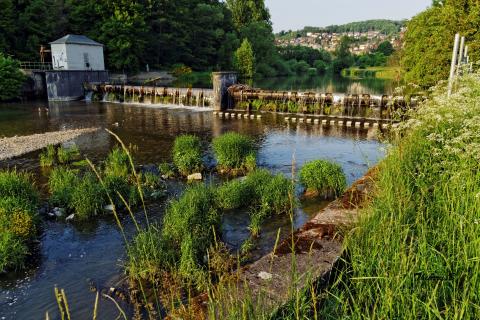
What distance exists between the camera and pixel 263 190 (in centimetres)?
888

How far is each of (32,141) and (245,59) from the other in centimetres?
4460

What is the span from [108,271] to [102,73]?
35.0 metres

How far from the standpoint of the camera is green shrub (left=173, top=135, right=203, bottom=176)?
11625 millimetres

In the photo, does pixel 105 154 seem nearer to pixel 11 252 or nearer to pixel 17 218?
pixel 17 218

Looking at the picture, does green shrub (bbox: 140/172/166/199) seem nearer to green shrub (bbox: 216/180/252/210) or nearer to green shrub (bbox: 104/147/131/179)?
green shrub (bbox: 104/147/131/179)

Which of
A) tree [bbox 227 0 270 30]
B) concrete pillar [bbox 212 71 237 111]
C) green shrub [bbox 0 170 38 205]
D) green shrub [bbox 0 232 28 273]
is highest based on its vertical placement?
tree [bbox 227 0 270 30]

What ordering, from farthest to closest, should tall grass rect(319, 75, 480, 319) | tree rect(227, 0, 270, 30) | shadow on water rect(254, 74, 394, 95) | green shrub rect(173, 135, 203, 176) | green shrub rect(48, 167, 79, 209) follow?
tree rect(227, 0, 270, 30), shadow on water rect(254, 74, 394, 95), green shrub rect(173, 135, 203, 176), green shrub rect(48, 167, 79, 209), tall grass rect(319, 75, 480, 319)

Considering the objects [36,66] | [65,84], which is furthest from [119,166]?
[36,66]

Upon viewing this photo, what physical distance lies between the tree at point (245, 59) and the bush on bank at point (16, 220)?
51152mm

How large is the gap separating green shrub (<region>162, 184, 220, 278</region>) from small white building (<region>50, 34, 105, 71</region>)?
1319 inches

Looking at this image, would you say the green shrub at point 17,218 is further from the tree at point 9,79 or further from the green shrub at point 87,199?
the tree at point 9,79

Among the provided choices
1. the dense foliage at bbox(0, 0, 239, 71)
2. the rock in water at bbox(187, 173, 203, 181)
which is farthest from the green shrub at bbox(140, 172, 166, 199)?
the dense foliage at bbox(0, 0, 239, 71)

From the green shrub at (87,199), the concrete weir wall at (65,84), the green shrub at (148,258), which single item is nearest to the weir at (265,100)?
the concrete weir wall at (65,84)

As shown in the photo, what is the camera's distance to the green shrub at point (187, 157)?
38.1ft
